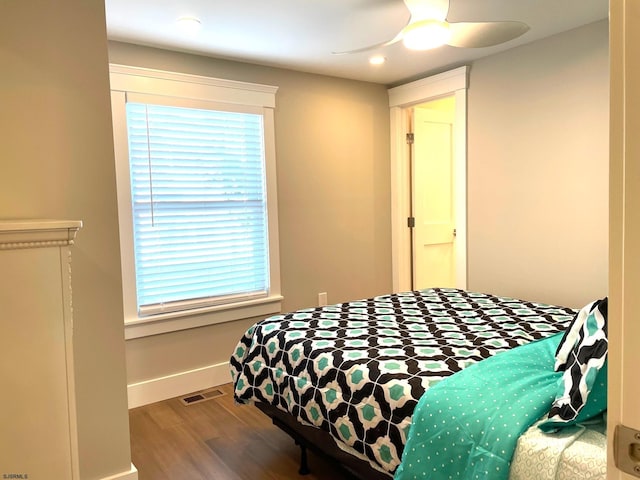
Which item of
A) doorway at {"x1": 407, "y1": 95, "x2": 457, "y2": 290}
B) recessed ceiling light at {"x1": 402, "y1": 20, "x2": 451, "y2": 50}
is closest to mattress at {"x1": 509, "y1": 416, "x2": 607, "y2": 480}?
recessed ceiling light at {"x1": 402, "y1": 20, "x2": 451, "y2": 50}

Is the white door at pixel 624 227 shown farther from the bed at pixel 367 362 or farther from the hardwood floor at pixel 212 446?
the hardwood floor at pixel 212 446

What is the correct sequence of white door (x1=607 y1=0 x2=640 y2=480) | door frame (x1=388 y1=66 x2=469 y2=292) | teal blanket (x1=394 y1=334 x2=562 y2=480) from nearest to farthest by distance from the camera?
white door (x1=607 y1=0 x2=640 y2=480) < teal blanket (x1=394 y1=334 x2=562 y2=480) < door frame (x1=388 y1=66 x2=469 y2=292)

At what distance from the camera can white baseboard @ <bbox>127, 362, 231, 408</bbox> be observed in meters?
3.22

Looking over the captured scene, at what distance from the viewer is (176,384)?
3.38 metres

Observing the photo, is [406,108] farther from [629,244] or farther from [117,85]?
[629,244]

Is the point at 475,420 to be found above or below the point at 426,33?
below

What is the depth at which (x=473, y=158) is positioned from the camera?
376 centimetres

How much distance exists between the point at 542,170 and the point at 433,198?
129cm

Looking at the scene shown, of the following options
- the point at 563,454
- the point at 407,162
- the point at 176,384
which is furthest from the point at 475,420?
the point at 407,162

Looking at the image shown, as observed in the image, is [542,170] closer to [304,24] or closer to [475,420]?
[304,24]

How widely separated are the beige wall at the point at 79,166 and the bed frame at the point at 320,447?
719mm

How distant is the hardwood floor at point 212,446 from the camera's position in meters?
2.38

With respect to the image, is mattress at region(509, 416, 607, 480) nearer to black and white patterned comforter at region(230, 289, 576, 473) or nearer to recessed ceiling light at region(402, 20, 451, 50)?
black and white patterned comforter at region(230, 289, 576, 473)

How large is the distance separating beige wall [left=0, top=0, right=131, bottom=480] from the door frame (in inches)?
105
